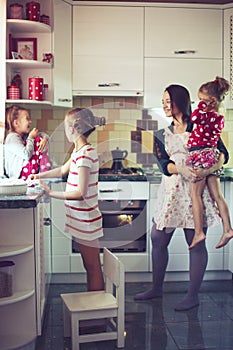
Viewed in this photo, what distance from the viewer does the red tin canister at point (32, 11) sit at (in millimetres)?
2943

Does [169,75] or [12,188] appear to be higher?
[169,75]

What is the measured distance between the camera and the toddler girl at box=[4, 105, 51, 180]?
2.77 m

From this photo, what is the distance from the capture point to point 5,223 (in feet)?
6.55

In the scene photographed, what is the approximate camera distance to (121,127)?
2916 mm

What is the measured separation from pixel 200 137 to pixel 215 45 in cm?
77

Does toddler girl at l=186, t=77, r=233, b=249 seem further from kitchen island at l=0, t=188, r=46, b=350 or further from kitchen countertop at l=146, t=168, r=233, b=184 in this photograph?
kitchen island at l=0, t=188, r=46, b=350

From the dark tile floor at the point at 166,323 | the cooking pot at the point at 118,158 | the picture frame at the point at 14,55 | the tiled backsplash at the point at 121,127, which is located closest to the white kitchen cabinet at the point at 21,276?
the dark tile floor at the point at 166,323

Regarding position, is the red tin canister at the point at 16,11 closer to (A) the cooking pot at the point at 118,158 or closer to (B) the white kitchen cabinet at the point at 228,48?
(A) the cooking pot at the point at 118,158

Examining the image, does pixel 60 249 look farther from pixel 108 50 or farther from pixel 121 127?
pixel 108 50

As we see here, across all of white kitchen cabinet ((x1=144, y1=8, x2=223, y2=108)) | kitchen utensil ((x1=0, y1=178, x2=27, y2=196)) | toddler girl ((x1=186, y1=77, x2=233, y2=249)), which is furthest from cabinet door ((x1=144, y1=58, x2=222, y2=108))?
kitchen utensil ((x1=0, y1=178, x2=27, y2=196))

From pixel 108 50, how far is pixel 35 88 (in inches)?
20.0

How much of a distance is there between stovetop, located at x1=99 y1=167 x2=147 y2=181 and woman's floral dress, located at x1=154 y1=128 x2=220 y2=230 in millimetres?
138

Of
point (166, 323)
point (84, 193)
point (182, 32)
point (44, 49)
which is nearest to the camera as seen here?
point (84, 193)

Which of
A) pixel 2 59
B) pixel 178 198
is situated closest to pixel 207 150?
pixel 178 198
